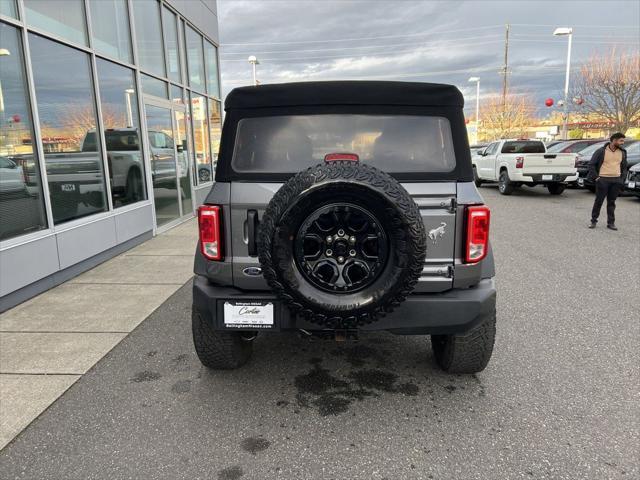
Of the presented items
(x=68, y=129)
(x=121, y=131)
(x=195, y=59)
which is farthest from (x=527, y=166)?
(x=68, y=129)

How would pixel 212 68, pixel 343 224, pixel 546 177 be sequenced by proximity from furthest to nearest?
pixel 546 177, pixel 212 68, pixel 343 224

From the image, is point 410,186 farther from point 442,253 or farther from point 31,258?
point 31,258

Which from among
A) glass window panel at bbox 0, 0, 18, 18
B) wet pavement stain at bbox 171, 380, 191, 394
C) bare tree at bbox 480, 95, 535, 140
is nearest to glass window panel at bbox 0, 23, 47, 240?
glass window panel at bbox 0, 0, 18, 18

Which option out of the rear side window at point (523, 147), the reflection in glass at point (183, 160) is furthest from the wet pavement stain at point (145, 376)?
the rear side window at point (523, 147)

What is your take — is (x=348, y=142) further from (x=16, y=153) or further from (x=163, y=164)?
(x=163, y=164)

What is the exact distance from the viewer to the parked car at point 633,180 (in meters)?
11.9

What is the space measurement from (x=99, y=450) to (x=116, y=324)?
2.01 m

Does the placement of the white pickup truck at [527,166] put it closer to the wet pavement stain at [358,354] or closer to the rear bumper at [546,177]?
the rear bumper at [546,177]

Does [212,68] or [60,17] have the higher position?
[212,68]

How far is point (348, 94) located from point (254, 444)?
2141 mm

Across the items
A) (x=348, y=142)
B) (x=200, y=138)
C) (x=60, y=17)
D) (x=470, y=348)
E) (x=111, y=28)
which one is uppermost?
(x=111, y=28)

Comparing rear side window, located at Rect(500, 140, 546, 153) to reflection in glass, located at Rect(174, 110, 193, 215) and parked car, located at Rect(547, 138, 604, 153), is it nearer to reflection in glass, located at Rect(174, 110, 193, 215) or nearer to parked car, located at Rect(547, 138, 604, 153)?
parked car, located at Rect(547, 138, 604, 153)

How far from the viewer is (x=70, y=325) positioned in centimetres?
439

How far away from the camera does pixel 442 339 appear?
10.9ft
